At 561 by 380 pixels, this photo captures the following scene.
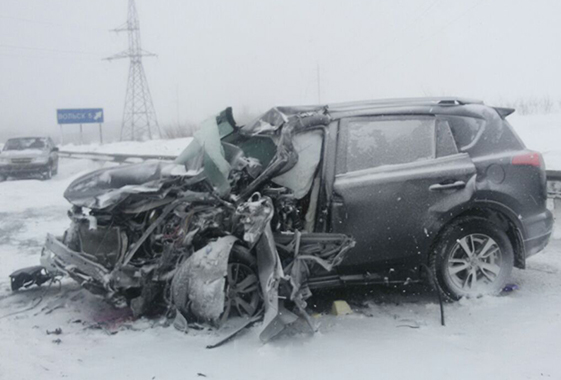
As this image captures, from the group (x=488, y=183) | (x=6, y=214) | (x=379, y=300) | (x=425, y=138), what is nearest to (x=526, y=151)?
(x=488, y=183)

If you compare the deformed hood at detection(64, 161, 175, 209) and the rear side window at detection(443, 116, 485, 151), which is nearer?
the deformed hood at detection(64, 161, 175, 209)

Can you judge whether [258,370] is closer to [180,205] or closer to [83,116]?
[180,205]

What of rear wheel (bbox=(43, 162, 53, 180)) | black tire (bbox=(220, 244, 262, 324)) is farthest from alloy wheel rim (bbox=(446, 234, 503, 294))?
rear wheel (bbox=(43, 162, 53, 180))

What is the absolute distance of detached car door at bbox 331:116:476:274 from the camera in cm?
458

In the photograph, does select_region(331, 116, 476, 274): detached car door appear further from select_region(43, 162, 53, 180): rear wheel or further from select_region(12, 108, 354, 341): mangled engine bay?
select_region(43, 162, 53, 180): rear wheel

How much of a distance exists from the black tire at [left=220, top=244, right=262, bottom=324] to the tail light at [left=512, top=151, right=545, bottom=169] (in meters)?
2.55

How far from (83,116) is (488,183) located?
31068 mm

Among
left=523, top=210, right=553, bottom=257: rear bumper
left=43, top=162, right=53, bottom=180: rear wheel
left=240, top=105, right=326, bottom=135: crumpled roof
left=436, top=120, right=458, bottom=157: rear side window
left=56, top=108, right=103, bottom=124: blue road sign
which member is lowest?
left=43, top=162, right=53, bottom=180: rear wheel

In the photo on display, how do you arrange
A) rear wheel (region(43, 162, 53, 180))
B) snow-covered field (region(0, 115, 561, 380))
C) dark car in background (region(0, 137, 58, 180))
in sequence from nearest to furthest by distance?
snow-covered field (region(0, 115, 561, 380)) < dark car in background (region(0, 137, 58, 180)) < rear wheel (region(43, 162, 53, 180))

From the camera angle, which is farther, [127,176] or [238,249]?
[127,176]

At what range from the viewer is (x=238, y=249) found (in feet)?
14.6

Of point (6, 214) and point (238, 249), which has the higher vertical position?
point (238, 249)

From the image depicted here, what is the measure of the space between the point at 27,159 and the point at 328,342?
17.3m

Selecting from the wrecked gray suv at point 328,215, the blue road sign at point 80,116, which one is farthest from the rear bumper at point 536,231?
the blue road sign at point 80,116
